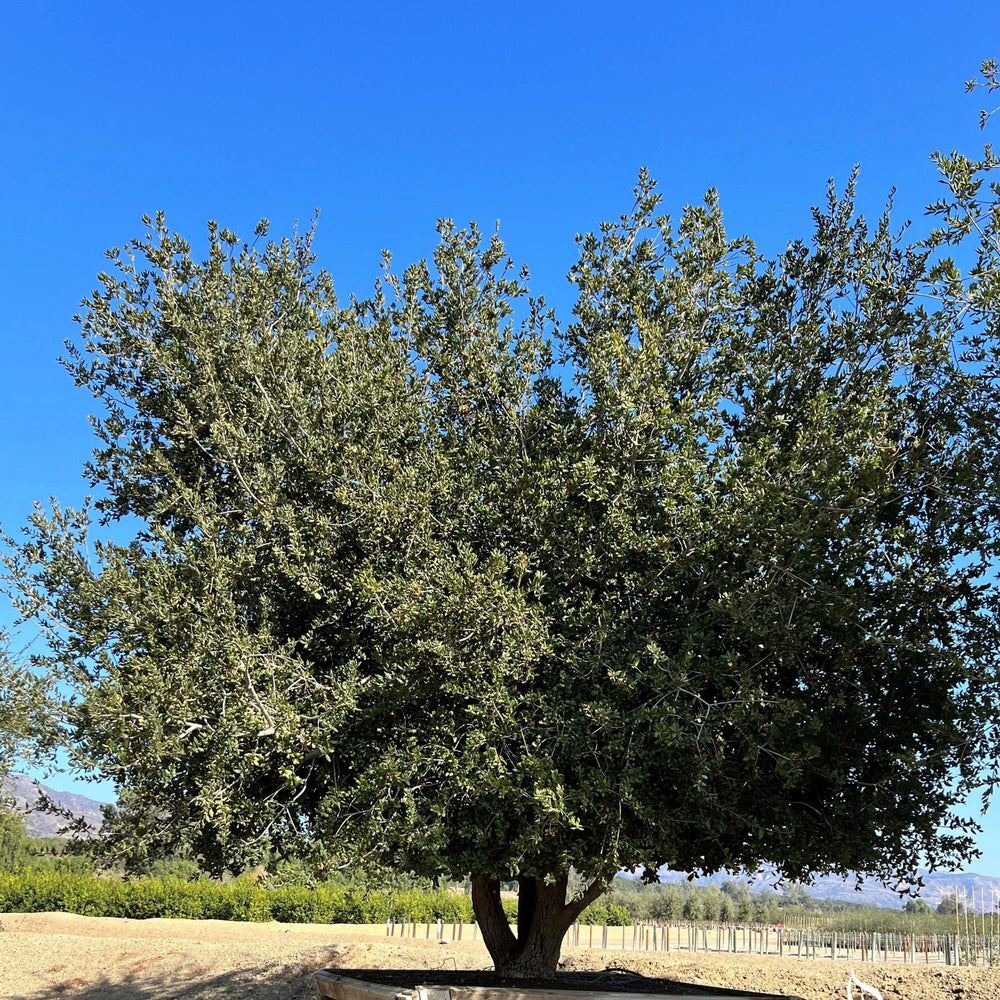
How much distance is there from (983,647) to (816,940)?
150 feet

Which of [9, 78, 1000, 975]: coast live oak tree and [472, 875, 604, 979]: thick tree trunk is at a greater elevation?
[9, 78, 1000, 975]: coast live oak tree

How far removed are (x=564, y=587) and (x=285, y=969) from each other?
56.4ft

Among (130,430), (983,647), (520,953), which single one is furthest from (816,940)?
(130,430)

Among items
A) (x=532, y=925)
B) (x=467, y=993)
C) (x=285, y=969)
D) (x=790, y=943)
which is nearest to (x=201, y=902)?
(x=285, y=969)

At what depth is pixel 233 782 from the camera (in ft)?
36.2

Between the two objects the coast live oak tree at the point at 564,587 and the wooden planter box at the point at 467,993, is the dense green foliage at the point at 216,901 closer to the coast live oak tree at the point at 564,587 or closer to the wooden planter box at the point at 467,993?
the wooden planter box at the point at 467,993

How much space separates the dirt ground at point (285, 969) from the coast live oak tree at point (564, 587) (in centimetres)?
1199

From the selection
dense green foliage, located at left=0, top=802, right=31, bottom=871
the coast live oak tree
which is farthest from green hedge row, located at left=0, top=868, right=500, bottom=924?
the coast live oak tree

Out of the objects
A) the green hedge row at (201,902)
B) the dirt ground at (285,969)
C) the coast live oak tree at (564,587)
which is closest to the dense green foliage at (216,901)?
the green hedge row at (201,902)

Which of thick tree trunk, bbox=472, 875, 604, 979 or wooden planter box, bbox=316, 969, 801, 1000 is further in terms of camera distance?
thick tree trunk, bbox=472, 875, 604, 979

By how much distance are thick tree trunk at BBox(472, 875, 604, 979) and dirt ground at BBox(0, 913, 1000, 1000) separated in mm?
8078

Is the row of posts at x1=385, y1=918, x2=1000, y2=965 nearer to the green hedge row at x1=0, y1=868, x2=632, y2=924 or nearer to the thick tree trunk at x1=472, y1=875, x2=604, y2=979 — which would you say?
the green hedge row at x1=0, y1=868, x2=632, y2=924

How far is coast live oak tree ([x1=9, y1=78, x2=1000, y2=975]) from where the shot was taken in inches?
415

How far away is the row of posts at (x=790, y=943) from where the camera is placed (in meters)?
39.9
